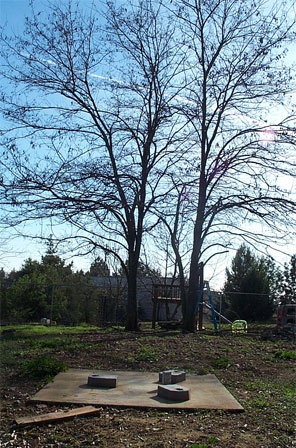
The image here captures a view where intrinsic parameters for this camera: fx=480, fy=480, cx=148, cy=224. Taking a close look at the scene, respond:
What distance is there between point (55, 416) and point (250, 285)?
2622 cm

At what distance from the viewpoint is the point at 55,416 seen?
4.40m

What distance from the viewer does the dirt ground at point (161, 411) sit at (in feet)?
13.2

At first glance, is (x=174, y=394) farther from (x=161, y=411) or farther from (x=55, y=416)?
(x=55, y=416)

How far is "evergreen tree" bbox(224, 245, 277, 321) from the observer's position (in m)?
28.1

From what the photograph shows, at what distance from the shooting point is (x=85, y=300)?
22250 mm

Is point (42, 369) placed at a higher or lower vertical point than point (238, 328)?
lower

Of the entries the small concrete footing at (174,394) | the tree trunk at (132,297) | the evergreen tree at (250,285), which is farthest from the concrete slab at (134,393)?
the evergreen tree at (250,285)

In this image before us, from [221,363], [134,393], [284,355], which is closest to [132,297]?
[284,355]

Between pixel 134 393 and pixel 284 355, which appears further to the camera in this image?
pixel 284 355

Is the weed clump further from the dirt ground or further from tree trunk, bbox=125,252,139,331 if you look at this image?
tree trunk, bbox=125,252,139,331

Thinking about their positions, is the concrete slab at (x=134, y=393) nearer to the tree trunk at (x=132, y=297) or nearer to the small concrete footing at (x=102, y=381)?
the small concrete footing at (x=102, y=381)

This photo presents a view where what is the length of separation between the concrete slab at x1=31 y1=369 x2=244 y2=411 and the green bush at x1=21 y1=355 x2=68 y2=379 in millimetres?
102

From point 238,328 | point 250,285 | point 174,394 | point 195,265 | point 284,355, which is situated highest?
point 250,285

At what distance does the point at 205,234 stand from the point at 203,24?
18.8 feet
